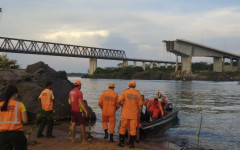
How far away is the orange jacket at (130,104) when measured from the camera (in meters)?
8.64

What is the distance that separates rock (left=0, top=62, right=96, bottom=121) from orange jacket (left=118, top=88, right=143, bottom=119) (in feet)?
21.2

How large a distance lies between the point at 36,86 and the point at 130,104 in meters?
7.70

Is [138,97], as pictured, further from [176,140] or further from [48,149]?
[176,140]

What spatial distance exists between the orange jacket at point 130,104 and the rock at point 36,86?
646cm

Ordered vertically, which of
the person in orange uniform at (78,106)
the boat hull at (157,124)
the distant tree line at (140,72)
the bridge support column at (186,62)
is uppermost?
the bridge support column at (186,62)

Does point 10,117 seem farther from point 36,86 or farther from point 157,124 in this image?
point 36,86

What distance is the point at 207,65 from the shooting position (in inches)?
6156

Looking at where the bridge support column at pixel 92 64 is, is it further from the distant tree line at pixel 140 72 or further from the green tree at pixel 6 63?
the green tree at pixel 6 63

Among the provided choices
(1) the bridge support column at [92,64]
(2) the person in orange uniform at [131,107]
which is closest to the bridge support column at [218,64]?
(1) the bridge support column at [92,64]

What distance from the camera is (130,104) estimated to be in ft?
28.3

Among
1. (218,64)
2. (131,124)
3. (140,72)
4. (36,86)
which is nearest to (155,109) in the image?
(131,124)

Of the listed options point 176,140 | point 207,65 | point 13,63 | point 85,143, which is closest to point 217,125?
point 176,140

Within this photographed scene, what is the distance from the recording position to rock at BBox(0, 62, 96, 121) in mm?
13844

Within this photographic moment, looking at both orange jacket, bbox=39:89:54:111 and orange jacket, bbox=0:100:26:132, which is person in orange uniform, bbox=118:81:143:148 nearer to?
orange jacket, bbox=39:89:54:111
